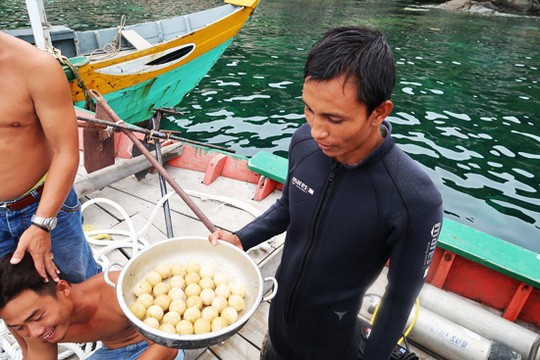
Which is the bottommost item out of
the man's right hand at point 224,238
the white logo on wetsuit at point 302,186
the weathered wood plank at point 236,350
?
the weathered wood plank at point 236,350

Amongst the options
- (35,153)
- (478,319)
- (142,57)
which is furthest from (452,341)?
(142,57)

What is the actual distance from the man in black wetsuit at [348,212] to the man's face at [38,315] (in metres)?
0.88

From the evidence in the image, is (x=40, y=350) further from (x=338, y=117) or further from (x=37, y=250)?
(x=338, y=117)

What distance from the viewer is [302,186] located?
5.74 ft

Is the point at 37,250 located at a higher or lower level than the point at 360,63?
lower

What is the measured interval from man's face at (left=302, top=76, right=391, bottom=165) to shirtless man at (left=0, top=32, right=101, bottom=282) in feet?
5.03

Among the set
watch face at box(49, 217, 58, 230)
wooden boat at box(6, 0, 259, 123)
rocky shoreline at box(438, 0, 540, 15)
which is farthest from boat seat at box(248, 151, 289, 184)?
rocky shoreline at box(438, 0, 540, 15)

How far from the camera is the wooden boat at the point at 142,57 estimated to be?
20.6ft

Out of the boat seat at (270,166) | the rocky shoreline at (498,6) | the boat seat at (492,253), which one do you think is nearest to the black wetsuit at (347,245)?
Result: the boat seat at (492,253)

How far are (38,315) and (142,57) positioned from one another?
19.8ft

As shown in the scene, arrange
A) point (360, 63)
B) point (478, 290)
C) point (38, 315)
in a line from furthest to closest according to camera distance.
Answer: point (478, 290) < point (38, 315) < point (360, 63)

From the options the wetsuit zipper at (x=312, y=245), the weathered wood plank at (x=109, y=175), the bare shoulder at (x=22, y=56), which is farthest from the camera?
the weathered wood plank at (x=109, y=175)

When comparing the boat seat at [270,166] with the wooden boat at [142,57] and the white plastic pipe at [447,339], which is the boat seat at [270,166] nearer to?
the white plastic pipe at [447,339]

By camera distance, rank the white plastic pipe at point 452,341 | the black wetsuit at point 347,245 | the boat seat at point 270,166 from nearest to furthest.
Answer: the black wetsuit at point 347,245
the white plastic pipe at point 452,341
the boat seat at point 270,166
